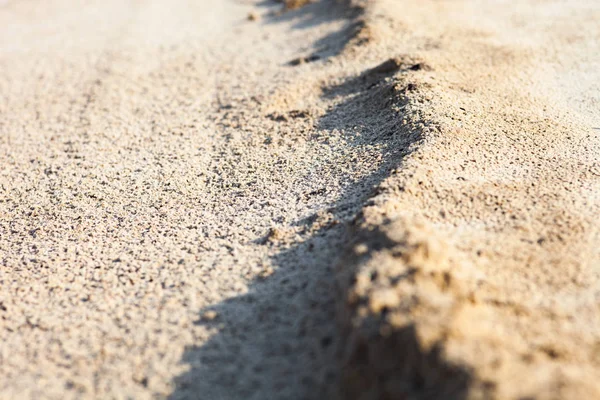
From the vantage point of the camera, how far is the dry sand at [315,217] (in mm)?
2463

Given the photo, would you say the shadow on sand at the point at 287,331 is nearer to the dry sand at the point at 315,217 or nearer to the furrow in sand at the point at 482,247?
the dry sand at the point at 315,217

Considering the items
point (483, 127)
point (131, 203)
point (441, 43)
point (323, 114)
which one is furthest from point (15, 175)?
point (441, 43)

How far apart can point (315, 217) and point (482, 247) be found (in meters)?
1.01

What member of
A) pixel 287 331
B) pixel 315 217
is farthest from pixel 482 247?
pixel 287 331

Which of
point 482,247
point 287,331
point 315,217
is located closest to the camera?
point 287,331

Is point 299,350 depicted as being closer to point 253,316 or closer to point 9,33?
point 253,316

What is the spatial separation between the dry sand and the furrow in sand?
Result: 0.01 m

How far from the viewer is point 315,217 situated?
3.56m

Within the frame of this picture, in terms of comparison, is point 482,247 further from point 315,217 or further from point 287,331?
point 287,331

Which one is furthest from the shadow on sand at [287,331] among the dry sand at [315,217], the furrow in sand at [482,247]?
the furrow in sand at [482,247]

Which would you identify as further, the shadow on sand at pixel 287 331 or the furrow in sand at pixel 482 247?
the shadow on sand at pixel 287 331

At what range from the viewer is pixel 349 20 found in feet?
23.8

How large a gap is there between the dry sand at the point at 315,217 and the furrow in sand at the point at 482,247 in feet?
0.04

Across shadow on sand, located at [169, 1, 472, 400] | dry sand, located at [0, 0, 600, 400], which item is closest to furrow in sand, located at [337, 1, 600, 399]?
dry sand, located at [0, 0, 600, 400]
